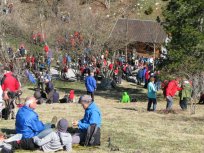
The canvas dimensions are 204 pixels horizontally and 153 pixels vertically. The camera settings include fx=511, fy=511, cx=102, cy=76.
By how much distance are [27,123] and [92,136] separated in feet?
5.01

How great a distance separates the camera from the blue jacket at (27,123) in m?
11.2

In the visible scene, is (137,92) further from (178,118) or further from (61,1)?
(61,1)

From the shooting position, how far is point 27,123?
440 inches

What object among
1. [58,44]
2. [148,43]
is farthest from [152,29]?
[58,44]

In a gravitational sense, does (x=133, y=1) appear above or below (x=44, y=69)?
above

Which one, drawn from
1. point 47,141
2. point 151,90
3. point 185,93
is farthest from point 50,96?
point 47,141

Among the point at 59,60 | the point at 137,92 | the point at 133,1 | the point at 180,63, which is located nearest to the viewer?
the point at 180,63

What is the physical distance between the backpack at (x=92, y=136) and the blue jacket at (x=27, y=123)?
3.74 ft

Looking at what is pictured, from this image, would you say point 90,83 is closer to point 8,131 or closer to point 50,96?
point 50,96

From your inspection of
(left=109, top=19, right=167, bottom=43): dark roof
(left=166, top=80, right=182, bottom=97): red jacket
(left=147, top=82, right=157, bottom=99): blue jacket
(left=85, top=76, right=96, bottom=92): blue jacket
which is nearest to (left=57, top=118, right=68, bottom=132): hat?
(left=147, top=82, right=157, bottom=99): blue jacket

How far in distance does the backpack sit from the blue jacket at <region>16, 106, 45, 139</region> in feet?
3.74

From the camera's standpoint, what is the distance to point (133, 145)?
12602 mm

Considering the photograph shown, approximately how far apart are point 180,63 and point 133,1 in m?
40.9

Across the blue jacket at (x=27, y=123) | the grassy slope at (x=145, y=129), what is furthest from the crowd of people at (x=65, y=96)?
the grassy slope at (x=145, y=129)
